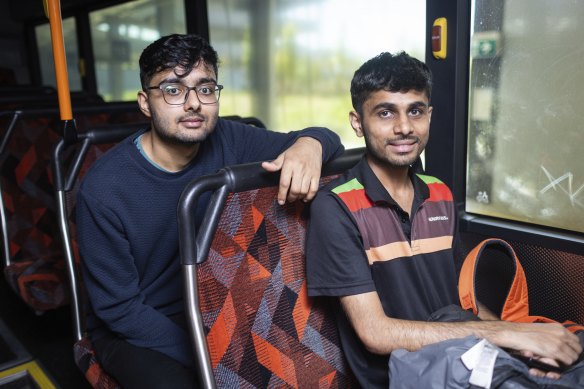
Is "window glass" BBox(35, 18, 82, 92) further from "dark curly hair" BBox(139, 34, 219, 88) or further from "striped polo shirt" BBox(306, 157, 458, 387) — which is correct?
"striped polo shirt" BBox(306, 157, 458, 387)

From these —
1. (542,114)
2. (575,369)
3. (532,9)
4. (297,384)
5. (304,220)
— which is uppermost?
(532,9)

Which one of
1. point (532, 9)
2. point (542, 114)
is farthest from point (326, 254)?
point (532, 9)

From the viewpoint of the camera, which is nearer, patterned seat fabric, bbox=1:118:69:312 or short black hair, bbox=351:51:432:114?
short black hair, bbox=351:51:432:114

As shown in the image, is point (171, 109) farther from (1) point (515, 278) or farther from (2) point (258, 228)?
(1) point (515, 278)

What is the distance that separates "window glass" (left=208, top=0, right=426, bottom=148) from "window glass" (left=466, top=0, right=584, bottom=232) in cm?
38

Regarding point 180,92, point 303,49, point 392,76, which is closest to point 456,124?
point 392,76

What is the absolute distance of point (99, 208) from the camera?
1505 mm

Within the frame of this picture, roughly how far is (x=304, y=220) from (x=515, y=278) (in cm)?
60

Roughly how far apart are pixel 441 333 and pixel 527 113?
859 millimetres

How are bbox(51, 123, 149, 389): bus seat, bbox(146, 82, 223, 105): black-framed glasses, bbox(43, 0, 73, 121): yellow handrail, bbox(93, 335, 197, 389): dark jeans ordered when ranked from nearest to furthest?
1. bbox(93, 335, 197, 389): dark jeans
2. bbox(146, 82, 223, 105): black-framed glasses
3. bbox(43, 0, 73, 121): yellow handrail
4. bbox(51, 123, 149, 389): bus seat

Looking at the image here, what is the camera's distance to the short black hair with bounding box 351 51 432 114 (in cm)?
142

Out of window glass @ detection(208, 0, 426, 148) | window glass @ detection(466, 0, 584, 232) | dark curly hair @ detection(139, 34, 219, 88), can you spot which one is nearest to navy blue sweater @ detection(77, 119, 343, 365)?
dark curly hair @ detection(139, 34, 219, 88)

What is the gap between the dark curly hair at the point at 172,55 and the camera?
156cm

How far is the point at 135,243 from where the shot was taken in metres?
1.57
